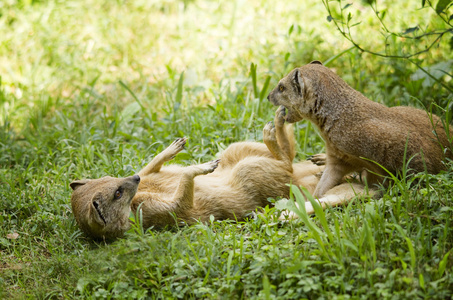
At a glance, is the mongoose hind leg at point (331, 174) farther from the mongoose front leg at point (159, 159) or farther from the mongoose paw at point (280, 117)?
the mongoose front leg at point (159, 159)

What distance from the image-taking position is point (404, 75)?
252 inches

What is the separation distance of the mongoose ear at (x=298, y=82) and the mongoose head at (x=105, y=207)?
5.65 feet

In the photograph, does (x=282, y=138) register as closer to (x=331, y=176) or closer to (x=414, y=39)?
(x=331, y=176)

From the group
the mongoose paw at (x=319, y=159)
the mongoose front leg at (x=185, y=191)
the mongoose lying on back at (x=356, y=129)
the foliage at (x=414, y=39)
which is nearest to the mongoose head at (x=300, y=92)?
the mongoose lying on back at (x=356, y=129)

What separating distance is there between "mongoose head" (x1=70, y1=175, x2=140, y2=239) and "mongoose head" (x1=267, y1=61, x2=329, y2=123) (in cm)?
164

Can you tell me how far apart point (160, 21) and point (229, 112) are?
12.1 feet

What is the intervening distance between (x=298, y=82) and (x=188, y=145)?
1.81 m

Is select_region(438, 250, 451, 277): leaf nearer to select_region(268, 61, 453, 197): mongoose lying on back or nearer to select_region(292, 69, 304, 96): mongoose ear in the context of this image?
select_region(268, 61, 453, 197): mongoose lying on back

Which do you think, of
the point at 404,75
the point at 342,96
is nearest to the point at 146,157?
the point at 342,96

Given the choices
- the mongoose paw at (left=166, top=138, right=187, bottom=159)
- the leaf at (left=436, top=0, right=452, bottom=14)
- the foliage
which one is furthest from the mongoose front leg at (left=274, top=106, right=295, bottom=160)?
the leaf at (left=436, top=0, right=452, bottom=14)

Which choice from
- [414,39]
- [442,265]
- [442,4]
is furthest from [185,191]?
[414,39]

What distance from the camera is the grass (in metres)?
3.20

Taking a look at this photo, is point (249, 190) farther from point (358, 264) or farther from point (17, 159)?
point (17, 159)

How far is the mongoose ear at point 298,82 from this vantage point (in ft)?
14.7
